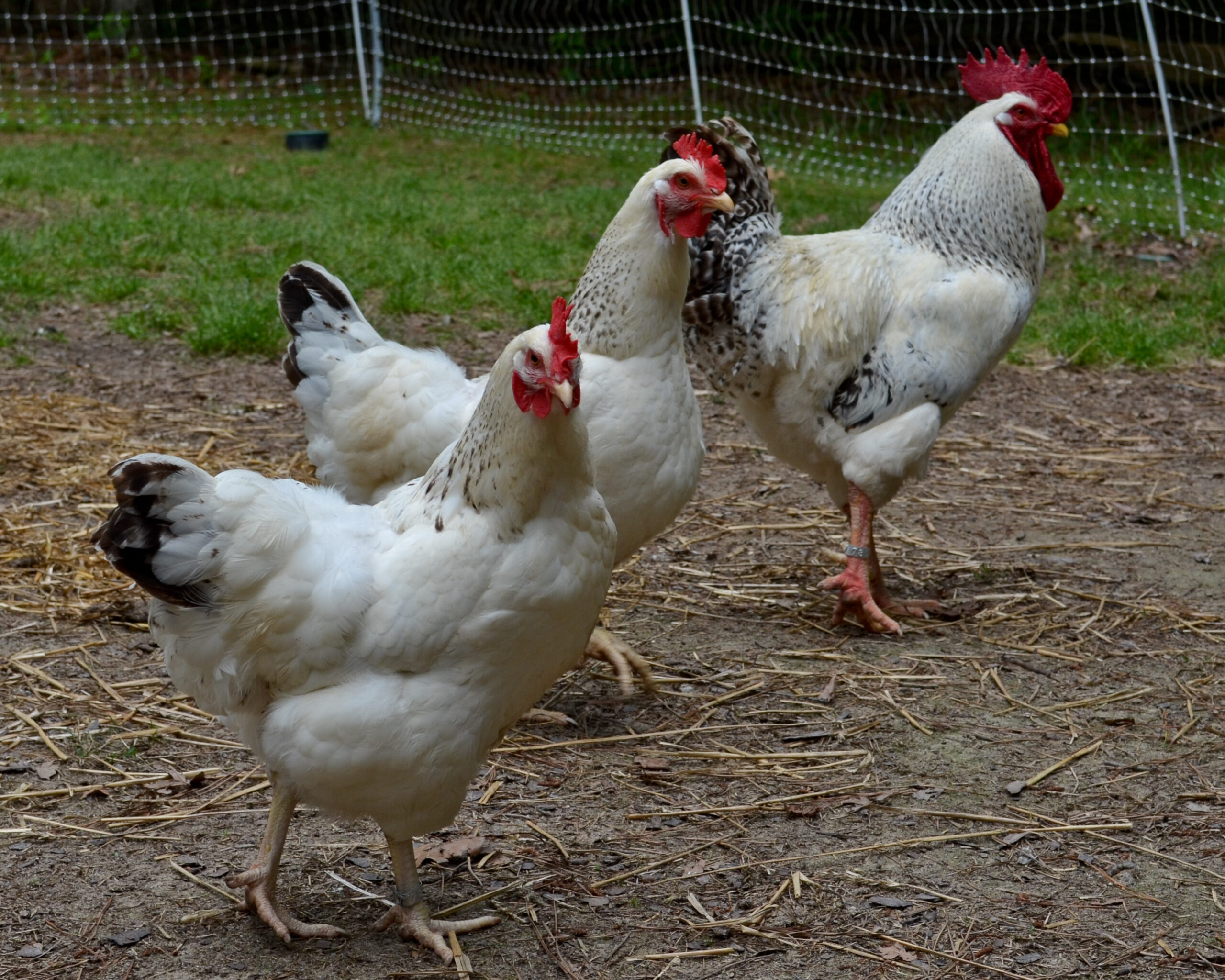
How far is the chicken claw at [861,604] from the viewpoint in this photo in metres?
5.00

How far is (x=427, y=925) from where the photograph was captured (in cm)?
317

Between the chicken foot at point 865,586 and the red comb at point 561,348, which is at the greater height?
the red comb at point 561,348

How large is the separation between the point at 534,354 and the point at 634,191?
1381 millimetres

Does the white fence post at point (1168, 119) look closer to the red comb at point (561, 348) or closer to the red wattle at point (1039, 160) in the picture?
the red wattle at point (1039, 160)

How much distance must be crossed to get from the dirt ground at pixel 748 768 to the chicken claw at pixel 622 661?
0.06 m

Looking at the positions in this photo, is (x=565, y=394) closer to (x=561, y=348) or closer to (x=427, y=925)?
(x=561, y=348)

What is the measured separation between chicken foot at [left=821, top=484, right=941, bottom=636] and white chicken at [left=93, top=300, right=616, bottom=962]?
6.92ft

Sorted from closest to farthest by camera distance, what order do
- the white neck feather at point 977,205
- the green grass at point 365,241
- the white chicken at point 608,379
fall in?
the white chicken at point 608,379, the white neck feather at point 977,205, the green grass at point 365,241

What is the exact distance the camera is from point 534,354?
2990 mm

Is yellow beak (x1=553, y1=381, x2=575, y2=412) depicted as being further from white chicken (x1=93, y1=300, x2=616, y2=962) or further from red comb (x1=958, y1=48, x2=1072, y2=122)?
red comb (x1=958, y1=48, x2=1072, y2=122)

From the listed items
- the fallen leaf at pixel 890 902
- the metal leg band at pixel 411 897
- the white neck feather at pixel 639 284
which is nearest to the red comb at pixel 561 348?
the white neck feather at pixel 639 284

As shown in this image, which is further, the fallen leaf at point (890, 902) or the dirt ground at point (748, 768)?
the fallen leaf at point (890, 902)

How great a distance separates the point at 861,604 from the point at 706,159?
180cm

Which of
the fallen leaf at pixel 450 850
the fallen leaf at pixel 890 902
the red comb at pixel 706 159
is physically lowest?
the fallen leaf at pixel 890 902
